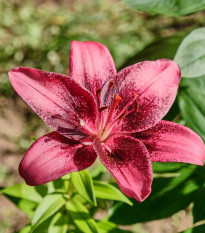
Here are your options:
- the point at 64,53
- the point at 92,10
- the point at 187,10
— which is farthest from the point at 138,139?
the point at 92,10

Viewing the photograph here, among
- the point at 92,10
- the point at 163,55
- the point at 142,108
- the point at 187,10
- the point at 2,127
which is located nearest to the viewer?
the point at 142,108

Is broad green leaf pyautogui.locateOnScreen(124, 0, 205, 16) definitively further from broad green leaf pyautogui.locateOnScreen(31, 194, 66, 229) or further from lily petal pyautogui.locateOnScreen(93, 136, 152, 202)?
broad green leaf pyautogui.locateOnScreen(31, 194, 66, 229)

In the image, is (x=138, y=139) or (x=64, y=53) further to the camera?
(x=64, y=53)

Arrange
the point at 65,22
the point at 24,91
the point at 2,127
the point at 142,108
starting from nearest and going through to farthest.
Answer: the point at 24,91, the point at 142,108, the point at 2,127, the point at 65,22

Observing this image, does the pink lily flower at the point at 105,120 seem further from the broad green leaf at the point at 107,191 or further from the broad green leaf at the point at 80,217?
the broad green leaf at the point at 80,217

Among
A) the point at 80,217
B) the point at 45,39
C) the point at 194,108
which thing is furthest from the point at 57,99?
the point at 45,39

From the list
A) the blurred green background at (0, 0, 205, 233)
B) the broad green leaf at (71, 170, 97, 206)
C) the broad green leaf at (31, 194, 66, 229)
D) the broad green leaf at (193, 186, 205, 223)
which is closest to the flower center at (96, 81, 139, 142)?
the broad green leaf at (71, 170, 97, 206)

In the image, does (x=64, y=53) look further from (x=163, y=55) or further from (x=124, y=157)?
(x=124, y=157)
